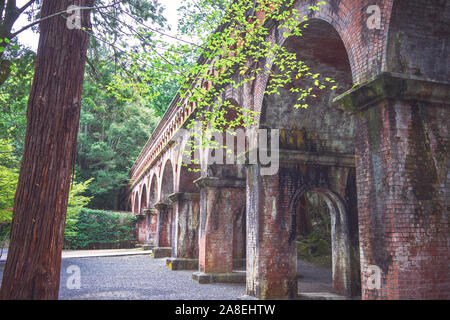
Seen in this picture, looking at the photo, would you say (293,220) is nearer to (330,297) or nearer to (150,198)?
(330,297)

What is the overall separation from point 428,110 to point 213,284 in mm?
8627

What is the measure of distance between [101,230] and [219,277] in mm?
19497

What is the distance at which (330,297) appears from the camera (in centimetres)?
875

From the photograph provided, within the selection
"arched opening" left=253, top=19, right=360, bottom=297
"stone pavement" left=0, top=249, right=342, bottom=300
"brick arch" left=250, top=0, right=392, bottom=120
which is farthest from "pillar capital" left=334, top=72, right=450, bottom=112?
"stone pavement" left=0, top=249, right=342, bottom=300

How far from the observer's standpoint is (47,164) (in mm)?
3602

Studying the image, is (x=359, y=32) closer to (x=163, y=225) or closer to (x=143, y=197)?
(x=163, y=225)

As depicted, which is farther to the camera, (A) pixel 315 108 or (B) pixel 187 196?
(B) pixel 187 196

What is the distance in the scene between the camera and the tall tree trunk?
11.2 ft

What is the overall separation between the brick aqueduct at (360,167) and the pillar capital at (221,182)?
4 cm

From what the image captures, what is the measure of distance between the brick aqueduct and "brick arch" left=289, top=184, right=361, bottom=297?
0.09 feet

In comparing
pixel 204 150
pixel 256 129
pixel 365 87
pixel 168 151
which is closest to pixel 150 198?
pixel 168 151

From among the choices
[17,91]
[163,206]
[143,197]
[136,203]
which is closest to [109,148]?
[136,203]

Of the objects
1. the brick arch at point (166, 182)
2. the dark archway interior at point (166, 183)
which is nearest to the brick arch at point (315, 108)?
Answer: the brick arch at point (166, 182)

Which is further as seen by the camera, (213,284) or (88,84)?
(213,284)
